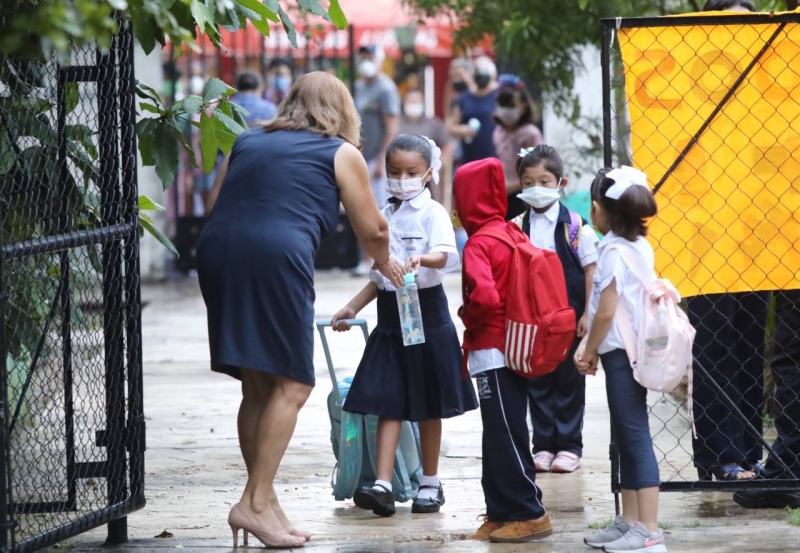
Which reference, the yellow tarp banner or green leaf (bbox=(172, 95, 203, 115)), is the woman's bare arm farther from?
the yellow tarp banner

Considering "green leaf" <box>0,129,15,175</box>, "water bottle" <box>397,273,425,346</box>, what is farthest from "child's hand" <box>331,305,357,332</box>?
"green leaf" <box>0,129,15,175</box>

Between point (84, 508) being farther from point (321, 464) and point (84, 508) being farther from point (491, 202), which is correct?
point (491, 202)

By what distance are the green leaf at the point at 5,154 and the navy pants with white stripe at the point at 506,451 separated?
191 cm

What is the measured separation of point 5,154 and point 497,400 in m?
2.05

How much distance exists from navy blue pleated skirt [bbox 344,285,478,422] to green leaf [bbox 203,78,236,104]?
1.06 m

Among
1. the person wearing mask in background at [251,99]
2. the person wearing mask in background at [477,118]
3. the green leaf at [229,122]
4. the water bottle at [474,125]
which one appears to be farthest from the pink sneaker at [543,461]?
the water bottle at [474,125]

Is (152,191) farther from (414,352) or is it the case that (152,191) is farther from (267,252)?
(267,252)

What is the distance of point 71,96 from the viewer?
495cm

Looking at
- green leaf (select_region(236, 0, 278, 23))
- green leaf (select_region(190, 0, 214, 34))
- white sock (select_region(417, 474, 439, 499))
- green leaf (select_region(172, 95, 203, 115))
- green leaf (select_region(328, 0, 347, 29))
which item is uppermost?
green leaf (select_region(328, 0, 347, 29))

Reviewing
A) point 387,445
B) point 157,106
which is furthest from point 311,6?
point 387,445

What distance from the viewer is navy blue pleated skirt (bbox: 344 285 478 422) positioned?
16.8 ft

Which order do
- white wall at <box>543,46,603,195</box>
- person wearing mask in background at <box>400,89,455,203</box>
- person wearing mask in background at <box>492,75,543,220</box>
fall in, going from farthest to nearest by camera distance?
person wearing mask in background at <box>400,89,455,203</box> → white wall at <box>543,46,603,195</box> → person wearing mask in background at <box>492,75,543,220</box>

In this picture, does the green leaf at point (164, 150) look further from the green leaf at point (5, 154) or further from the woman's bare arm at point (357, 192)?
the woman's bare arm at point (357, 192)

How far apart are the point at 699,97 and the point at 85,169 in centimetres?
247
